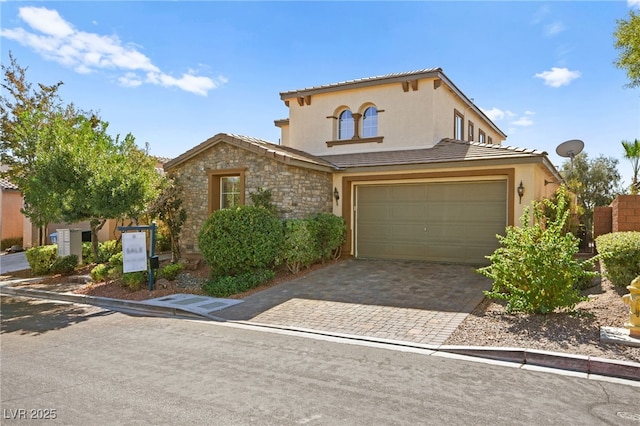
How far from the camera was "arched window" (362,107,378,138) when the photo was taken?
51.0ft

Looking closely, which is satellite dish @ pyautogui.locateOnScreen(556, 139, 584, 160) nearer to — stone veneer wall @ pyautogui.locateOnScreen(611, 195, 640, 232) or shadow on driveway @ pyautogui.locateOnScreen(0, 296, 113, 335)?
stone veneer wall @ pyautogui.locateOnScreen(611, 195, 640, 232)

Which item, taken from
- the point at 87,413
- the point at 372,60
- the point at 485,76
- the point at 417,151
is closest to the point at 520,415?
the point at 87,413

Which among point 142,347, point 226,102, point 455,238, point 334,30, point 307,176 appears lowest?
point 142,347

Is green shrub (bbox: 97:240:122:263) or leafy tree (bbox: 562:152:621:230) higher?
leafy tree (bbox: 562:152:621:230)

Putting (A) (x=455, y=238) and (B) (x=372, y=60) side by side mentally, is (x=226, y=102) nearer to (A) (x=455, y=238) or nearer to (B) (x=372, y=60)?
(B) (x=372, y=60)

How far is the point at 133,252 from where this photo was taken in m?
10.1

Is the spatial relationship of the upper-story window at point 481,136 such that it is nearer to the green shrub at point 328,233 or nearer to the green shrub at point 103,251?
the green shrub at point 328,233

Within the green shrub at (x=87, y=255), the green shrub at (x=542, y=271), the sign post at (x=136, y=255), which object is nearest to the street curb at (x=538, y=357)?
the green shrub at (x=542, y=271)

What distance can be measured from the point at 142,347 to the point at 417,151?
10905 millimetres

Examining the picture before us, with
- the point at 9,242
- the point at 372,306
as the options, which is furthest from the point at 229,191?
the point at 9,242

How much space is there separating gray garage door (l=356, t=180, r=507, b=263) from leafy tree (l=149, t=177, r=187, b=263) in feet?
19.9

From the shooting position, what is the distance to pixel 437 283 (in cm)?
974

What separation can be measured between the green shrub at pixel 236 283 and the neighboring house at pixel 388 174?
2.51 meters

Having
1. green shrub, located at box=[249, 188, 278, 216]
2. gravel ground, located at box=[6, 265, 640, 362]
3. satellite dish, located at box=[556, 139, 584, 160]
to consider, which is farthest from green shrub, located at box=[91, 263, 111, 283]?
satellite dish, located at box=[556, 139, 584, 160]
